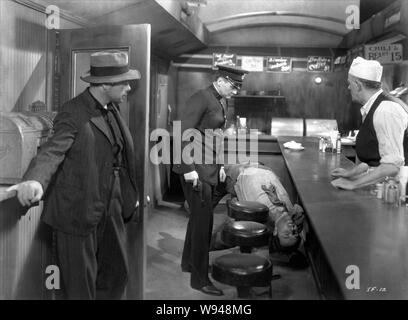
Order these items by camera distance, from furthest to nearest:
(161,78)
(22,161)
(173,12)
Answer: (161,78) < (173,12) < (22,161)

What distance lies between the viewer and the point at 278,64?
27.3 feet

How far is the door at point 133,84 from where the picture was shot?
8.99 ft

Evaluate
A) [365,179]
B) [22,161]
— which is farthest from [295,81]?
[22,161]

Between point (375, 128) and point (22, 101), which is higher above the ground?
point (22, 101)

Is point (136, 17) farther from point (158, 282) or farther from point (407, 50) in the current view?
point (407, 50)

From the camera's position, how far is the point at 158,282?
3.54m

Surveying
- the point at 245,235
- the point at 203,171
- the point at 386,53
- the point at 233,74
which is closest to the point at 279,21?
the point at 386,53

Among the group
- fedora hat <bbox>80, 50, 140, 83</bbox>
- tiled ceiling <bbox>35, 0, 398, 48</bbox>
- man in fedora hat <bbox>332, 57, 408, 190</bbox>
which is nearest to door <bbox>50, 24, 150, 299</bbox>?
fedora hat <bbox>80, 50, 140, 83</bbox>

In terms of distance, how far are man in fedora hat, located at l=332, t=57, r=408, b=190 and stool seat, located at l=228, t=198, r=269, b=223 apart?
2.62 feet

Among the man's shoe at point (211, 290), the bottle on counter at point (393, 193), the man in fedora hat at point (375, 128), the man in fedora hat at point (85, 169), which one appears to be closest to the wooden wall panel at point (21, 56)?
the man in fedora hat at point (85, 169)

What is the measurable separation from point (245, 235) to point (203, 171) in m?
0.68

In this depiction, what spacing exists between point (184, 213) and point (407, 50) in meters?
3.18

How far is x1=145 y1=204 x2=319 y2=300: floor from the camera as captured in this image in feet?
10.9

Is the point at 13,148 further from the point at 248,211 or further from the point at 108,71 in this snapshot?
the point at 248,211
